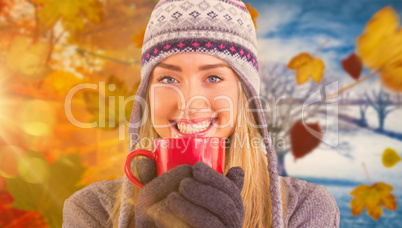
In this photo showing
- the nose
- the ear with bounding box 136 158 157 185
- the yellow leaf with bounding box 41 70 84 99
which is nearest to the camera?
A: the ear with bounding box 136 158 157 185

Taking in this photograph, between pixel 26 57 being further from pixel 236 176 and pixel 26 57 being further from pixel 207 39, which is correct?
pixel 236 176

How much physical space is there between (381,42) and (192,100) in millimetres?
1378

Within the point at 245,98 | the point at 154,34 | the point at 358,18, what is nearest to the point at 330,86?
the point at 358,18

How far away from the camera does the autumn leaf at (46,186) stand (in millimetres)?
1806

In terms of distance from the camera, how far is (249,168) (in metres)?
1.07

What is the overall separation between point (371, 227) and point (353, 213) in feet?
0.37

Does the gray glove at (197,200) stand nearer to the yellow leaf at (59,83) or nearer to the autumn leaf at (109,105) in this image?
the autumn leaf at (109,105)

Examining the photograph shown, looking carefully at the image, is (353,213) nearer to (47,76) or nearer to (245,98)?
(245,98)

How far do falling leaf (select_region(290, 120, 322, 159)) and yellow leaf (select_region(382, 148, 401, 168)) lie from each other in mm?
334

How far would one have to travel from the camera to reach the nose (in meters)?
0.97

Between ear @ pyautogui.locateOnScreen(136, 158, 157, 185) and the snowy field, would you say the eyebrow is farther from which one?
the snowy field

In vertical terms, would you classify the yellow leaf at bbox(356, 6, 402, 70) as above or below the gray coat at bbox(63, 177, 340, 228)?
above

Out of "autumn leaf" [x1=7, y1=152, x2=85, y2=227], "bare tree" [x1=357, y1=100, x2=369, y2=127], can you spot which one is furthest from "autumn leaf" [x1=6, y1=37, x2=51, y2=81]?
"bare tree" [x1=357, y1=100, x2=369, y2=127]

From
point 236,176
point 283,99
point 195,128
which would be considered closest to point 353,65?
point 283,99
